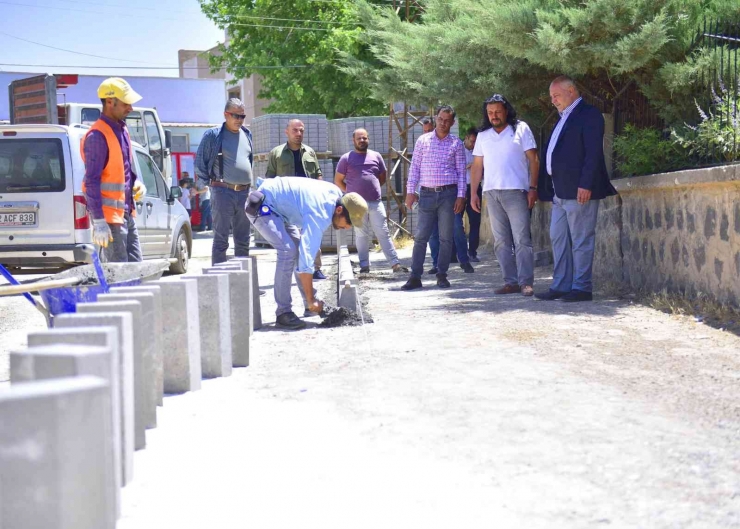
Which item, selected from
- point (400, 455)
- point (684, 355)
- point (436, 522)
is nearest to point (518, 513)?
point (436, 522)

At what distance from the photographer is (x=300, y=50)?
34531mm

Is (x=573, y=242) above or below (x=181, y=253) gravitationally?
above

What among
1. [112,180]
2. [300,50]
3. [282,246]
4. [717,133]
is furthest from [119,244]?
[300,50]

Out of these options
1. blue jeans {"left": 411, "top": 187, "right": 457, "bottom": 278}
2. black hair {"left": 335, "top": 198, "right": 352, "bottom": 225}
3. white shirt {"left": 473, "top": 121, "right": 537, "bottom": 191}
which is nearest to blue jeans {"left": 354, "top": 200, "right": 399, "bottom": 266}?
blue jeans {"left": 411, "top": 187, "right": 457, "bottom": 278}

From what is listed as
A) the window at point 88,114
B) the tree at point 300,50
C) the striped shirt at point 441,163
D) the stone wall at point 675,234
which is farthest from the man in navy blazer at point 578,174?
the tree at point 300,50

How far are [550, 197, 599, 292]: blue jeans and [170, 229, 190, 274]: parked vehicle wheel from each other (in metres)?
7.17

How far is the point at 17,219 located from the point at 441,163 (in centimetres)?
516

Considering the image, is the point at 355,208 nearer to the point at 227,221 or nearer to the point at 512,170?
the point at 512,170

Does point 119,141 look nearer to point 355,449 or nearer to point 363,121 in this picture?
point 355,449

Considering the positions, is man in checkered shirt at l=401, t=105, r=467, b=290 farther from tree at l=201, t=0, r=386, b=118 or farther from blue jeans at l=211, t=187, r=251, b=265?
tree at l=201, t=0, r=386, b=118

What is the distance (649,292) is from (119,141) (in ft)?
16.4

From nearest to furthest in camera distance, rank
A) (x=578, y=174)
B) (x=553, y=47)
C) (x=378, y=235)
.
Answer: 1. (x=578, y=174)
2. (x=553, y=47)
3. (x=378, y=235)

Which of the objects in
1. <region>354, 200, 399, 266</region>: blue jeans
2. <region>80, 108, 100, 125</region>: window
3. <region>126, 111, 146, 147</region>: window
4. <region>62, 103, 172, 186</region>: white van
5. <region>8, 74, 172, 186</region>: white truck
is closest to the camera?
<region>354, 200, 399, 266</region>: blue jeans

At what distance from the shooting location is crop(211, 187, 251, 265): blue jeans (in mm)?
10062
